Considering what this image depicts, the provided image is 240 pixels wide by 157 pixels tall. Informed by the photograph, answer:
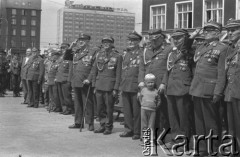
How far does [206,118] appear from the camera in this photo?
701cm

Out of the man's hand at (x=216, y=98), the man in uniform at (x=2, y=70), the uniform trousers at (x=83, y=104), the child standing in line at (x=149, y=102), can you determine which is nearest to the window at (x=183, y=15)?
the man in uniform at (x=2, y=70)

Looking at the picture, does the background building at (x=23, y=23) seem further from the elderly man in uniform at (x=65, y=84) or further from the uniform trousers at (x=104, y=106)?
the uniform trousers at (x=104, y=106)

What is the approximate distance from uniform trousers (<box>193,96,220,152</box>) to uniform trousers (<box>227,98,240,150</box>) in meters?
0.32

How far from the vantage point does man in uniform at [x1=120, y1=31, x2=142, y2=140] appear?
877 centimetres

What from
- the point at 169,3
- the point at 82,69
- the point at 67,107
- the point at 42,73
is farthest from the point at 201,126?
the point at 169,3

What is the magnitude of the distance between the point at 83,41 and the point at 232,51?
4.20 meters

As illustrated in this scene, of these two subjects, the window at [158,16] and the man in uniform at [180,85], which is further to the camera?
the window at [158,16]

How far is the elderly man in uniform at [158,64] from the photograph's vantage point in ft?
26.7

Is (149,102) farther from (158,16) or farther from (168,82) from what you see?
(158,16)

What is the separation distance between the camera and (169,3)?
38.8 metres

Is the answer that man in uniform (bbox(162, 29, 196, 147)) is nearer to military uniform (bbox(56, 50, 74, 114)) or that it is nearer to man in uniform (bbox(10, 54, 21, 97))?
military uniform (bbox(56, 50, 74, 114))

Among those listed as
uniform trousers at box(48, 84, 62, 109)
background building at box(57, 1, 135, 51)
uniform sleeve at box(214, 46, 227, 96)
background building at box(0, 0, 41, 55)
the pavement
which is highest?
background building at box(0, 0, 41, 55)

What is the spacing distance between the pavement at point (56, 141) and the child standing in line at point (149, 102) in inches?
17.2

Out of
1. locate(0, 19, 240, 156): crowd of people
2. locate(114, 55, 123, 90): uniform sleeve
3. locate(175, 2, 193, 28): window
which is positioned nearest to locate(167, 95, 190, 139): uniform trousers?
locate(0, 19, 240, 156): crowd of people
